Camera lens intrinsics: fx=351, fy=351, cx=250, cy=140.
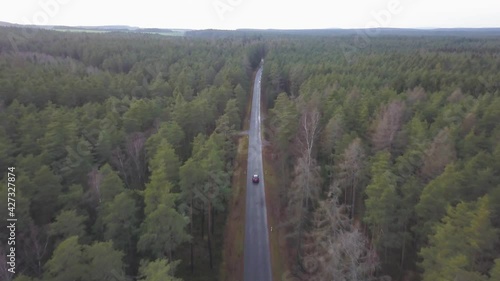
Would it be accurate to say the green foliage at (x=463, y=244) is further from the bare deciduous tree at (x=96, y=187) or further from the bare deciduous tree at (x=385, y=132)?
the bare deciduous tree at (x=96, y=187)

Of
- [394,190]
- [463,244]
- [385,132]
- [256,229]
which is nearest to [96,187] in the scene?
[256,229]

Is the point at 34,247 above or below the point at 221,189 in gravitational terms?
above

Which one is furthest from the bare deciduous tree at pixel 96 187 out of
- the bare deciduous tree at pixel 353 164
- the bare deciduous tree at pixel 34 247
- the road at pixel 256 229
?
the bare deciduous tree at pixel 353 164

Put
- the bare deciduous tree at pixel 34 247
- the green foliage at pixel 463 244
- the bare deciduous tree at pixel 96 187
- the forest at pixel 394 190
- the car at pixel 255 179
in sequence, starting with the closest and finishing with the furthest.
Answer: the green foliage at pixel 463 244
the forest at pixel 394 190
the bare deciduous tree at pixel 34 247
the bare deciduous tree at pixel 96 187
the car at pixel 255 179

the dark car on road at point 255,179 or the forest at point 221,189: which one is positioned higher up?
the forest at point 221,189

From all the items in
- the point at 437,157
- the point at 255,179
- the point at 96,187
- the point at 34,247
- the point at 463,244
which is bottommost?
the point at 255,179

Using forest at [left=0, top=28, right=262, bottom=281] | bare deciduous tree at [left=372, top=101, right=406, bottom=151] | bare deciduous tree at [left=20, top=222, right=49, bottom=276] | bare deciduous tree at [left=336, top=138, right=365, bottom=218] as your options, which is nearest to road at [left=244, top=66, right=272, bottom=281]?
forest at [left=0, top=28, right=262, bottom=281]

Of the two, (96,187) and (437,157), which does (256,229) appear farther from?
(437,157)

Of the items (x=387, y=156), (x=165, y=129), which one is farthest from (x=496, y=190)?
(x=165, y=129)

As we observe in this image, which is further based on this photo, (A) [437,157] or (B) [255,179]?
(B) [255,179]

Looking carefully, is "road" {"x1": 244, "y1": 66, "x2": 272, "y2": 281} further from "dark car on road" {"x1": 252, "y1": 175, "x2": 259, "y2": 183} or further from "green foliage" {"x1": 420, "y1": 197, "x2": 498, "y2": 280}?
"green foliage" {"x1": 420, "y1": 197, "x2": 498, "y2": 280}

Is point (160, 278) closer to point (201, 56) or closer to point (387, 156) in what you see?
point (387, 156)
